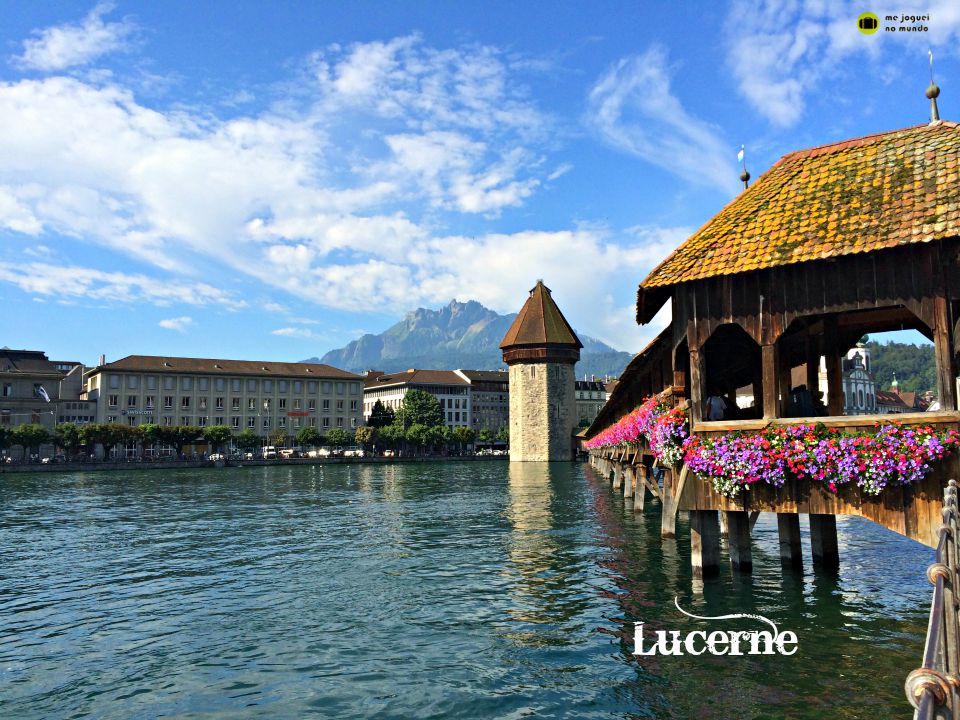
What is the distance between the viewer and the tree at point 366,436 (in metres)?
124

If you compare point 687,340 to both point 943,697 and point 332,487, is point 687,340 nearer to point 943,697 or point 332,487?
point 943,697

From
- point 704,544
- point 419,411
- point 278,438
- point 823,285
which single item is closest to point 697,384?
point 823,285

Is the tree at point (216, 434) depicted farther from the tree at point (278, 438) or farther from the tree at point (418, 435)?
the tree at point (418, 435)

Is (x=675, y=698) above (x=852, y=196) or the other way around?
the other way around

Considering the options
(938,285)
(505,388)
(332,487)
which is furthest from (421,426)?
(938,285)

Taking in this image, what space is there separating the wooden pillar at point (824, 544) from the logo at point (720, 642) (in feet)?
15.8

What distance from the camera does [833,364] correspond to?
1527 centimetres

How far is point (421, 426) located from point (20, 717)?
117528 millimetres

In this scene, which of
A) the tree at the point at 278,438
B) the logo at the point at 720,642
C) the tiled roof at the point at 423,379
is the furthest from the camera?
the tiled roof at the point at 423,379

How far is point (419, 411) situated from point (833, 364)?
117616 mm

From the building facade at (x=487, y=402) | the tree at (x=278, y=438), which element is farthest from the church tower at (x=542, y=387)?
the building facade at (x=487, y=402)

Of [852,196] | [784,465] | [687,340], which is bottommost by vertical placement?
[784,465]

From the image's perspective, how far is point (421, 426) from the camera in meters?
126

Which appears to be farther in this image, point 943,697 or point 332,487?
point 332,487
